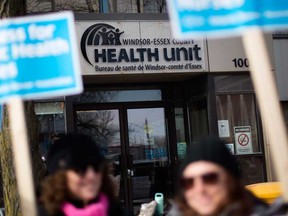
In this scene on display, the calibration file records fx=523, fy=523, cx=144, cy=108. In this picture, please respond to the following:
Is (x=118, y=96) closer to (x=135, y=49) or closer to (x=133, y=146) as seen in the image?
(x=133, y=146)

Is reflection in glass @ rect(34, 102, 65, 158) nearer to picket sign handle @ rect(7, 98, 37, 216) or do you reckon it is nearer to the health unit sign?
the health unit sign

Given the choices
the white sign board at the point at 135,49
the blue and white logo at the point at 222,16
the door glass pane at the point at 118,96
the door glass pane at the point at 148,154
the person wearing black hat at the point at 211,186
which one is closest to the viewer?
the person wearing black hat at the point at 211,186

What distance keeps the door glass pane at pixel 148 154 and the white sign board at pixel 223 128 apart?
1.29 m

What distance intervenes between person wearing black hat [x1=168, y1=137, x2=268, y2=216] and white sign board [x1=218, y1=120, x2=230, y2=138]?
7.53 metres

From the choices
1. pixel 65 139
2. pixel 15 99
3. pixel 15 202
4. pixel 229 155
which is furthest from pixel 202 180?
pixel 15 202

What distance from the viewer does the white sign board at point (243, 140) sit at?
10328 mm

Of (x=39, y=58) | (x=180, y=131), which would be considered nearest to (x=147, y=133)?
(x=180, y=131)

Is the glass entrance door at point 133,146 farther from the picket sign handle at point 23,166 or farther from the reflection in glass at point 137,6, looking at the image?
the picket sign handle at point 23,166

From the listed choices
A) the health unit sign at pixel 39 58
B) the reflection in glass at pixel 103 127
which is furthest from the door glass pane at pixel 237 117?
the health unit sign at pixel 39 58

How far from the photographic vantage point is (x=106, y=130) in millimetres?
10422

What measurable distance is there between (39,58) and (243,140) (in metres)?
Result: 7.91

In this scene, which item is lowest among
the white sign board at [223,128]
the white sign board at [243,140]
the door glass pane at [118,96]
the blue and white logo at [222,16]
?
the white sign board at [243,140]

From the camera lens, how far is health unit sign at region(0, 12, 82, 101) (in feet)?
9.54

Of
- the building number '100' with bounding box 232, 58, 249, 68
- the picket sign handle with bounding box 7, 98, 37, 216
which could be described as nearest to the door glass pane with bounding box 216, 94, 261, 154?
the building number '100' with bounding box 232, 58, 249, 68
